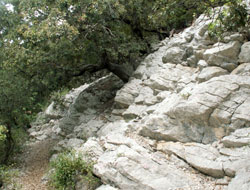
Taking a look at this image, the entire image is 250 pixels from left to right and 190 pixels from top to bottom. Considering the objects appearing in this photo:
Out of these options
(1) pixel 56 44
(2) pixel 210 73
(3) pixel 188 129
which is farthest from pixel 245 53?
(1) pixel 56 44

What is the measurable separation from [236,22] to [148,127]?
5651mm

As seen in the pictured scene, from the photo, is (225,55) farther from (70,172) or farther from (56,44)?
(56,44)

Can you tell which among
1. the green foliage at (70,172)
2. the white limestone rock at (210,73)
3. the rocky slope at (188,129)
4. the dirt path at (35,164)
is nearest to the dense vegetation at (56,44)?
the dirt path at (35,164)

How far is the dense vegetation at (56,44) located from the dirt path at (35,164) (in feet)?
5.79

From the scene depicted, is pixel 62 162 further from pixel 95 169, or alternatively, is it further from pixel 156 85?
pixel 156 85

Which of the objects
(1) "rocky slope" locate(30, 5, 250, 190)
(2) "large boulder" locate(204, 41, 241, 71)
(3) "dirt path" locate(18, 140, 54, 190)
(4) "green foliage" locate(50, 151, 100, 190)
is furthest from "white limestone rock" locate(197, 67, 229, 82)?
(3) "dirt path" locate(18, 140, 54, 190)

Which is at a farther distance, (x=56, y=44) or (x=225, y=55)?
(x=56, y=44)

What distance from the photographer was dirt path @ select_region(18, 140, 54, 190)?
508 inches

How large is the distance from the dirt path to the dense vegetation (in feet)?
Answer: 5.79

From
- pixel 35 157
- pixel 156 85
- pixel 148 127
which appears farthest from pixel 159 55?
pixel 35 157

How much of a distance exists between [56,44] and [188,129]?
9347 millimetres

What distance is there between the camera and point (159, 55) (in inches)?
688

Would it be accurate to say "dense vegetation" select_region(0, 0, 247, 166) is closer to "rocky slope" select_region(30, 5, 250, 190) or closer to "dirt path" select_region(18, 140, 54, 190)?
"dirt path" select_region(18, 140, 54, 190)

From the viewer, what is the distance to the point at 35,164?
51.6ft
